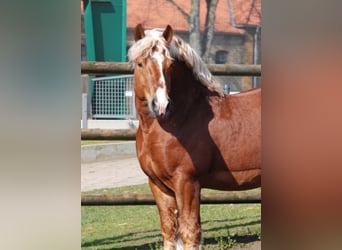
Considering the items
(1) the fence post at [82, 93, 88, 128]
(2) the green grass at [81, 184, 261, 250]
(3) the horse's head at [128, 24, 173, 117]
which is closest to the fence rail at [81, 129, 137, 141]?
(1) the fence post at [82, 93, 88, 128]

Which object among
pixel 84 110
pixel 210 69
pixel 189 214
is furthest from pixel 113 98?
pixel 189 214

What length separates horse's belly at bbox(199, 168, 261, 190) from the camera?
5.25ft

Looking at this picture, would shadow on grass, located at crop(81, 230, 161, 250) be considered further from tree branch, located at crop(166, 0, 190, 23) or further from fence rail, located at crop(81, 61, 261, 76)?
tree branch, located at crop(166, 0, 190, 23)

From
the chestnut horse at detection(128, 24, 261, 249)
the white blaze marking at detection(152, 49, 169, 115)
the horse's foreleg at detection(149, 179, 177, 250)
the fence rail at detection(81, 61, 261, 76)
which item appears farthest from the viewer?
the fence rail at detection(81, 61, 261, 76)

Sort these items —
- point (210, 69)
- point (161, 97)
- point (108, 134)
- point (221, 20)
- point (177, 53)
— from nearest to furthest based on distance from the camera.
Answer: point (161, 97) < point (177, 53) < point (221, 20) < point (210, 69) < point (108, 134)

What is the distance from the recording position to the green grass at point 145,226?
174cm

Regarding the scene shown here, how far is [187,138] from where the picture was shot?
60.3 inches

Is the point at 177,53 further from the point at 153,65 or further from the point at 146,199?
the point at 146,199

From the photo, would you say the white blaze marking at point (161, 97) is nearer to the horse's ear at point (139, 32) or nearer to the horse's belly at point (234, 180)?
the horse's ear at point (139, 32)

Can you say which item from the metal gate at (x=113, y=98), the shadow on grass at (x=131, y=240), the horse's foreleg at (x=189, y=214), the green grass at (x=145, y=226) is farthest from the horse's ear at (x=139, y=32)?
the shadow on grass at (x=131, y=240)

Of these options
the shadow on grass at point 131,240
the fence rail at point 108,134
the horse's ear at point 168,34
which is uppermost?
the horse's ear at point 168,34

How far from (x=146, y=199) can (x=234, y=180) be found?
0.45m

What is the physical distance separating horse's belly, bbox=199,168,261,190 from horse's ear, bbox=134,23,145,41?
0.50 meters

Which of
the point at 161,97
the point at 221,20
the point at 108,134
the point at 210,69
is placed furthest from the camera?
the point at 108,134
